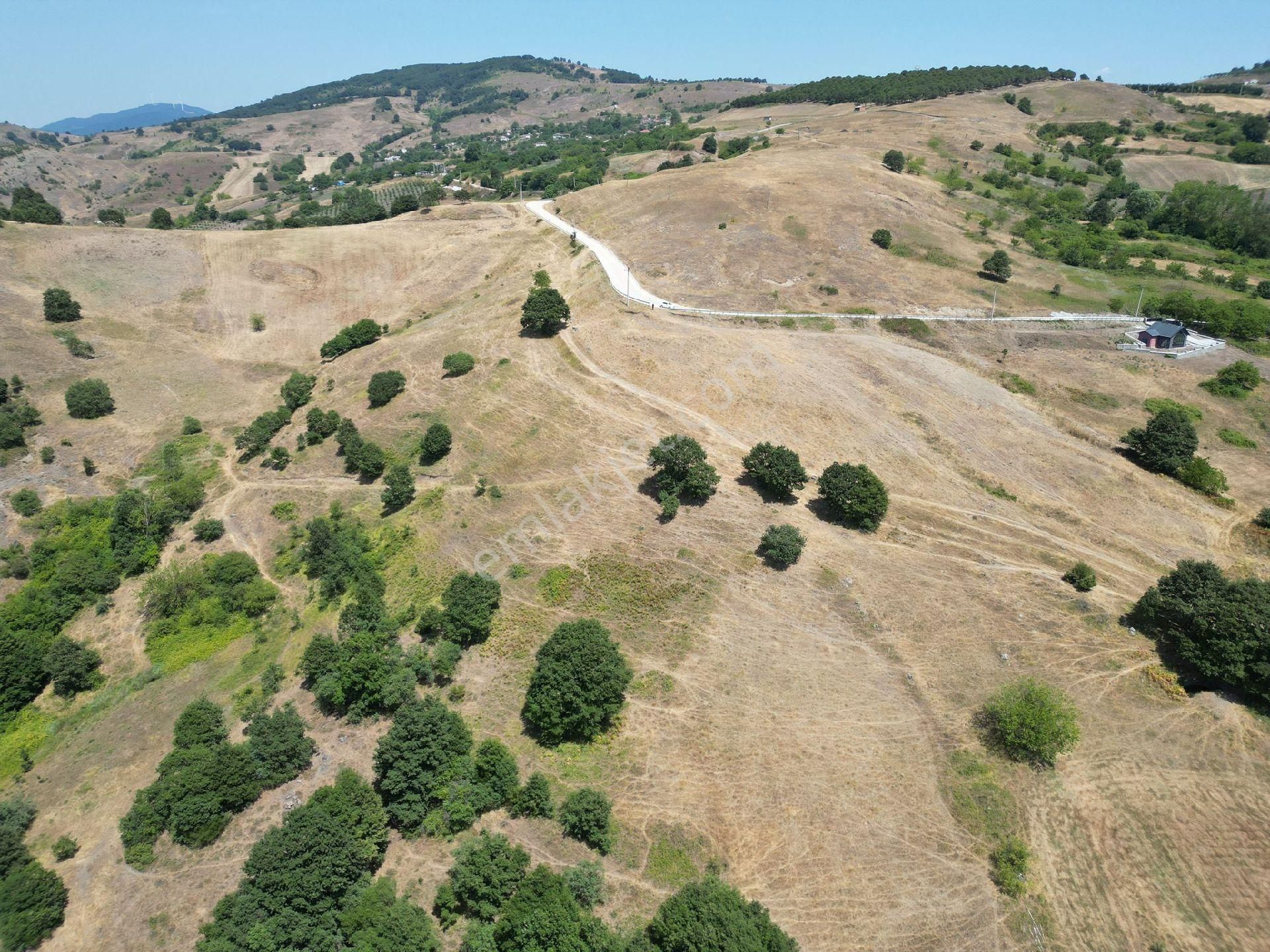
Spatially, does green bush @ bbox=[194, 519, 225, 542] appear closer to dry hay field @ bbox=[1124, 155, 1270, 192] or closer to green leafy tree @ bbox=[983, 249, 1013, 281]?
green leafy tree @ bbox=[983, 249, 1013, 281]

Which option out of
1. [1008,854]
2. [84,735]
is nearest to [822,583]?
[1008,854]

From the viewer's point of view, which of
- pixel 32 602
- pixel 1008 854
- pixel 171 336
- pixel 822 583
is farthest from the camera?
pixel 171 336

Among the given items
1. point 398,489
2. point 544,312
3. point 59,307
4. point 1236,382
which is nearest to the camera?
point 398,489

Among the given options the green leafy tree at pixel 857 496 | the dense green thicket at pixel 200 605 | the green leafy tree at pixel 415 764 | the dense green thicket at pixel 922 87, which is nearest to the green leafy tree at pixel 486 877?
the green leafy tree at pixel 415 764

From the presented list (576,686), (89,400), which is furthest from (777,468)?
(89,400)

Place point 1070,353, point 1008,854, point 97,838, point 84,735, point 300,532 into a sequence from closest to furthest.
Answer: point 1008,854 < point 97,838 < point 84,735 < point 300,532 < point 1070,353

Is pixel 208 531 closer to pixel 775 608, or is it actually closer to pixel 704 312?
pixel 775 608

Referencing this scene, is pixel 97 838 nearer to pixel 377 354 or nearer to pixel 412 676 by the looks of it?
pixel 412 676

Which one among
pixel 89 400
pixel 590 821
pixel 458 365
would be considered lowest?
pixel 590 821
